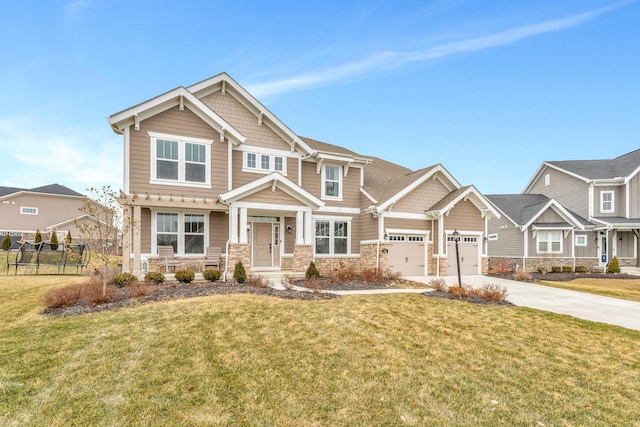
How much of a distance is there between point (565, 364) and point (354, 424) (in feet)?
13.4

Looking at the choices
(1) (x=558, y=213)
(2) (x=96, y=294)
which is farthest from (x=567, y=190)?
(2) (x=96, y=294)

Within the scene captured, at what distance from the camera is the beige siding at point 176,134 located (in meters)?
13.2

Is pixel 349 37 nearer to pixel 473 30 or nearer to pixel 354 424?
pixel 473 30

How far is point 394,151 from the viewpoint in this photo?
27.8 metres

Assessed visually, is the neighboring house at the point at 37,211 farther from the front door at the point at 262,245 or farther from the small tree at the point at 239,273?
the small tree at the point at 239,273

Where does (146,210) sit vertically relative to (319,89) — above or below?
below

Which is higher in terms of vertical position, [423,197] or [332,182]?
[332,182]

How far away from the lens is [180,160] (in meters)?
14.0

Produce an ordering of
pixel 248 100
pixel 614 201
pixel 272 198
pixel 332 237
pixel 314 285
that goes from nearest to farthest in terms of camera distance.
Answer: pixel 314 285
pixel 272 198
pixel 248 100
pixel 332 237
pixel 614 201

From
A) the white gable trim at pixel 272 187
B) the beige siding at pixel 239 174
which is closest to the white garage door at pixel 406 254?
the white gable trim at pixel 272 187

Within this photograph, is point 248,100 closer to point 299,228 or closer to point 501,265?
point 299,228

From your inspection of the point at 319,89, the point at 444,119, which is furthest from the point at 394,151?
the point at 319,89

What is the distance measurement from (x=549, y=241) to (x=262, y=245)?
18.5 m

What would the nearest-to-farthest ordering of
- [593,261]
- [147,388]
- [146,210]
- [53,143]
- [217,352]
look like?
[147,388] → [217,352] → [146,210] → [53,143] → [593,261]
